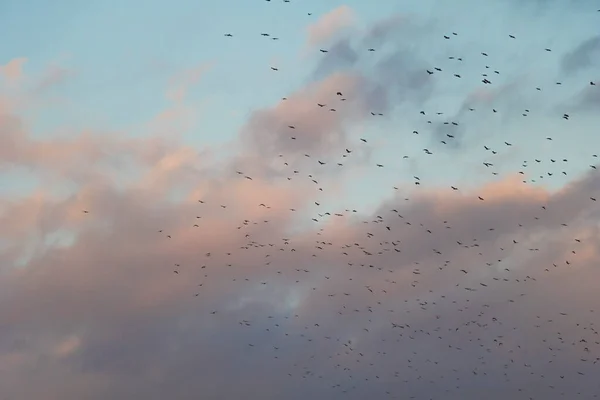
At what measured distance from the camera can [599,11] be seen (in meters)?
80.5

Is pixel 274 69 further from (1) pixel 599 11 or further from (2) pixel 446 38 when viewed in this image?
(1) pixel 599 11

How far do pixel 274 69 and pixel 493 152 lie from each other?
71.0 meters

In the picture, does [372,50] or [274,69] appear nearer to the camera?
[274,69]

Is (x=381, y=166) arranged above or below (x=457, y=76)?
below

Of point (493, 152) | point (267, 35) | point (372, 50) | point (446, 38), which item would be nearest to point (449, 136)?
point (493, 152)

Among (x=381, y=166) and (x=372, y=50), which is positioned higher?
(x=372, y=50)

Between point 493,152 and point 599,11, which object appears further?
point 493,152

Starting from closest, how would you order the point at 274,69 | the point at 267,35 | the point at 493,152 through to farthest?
1. the point at 267,35
2. the point at 274,69
3. the point at 493,152

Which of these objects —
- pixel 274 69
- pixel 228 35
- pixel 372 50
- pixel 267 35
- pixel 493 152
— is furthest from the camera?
pixel 493 152

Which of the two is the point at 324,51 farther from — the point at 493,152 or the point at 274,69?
the point at 493,152

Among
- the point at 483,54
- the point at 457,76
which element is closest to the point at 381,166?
the point at 457,76

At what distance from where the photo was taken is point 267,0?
65250 mm

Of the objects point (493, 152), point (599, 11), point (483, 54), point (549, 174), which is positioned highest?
point (599, 11)

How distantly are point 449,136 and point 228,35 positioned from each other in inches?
2952
